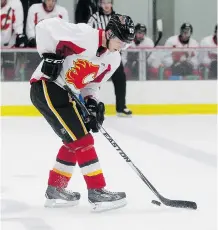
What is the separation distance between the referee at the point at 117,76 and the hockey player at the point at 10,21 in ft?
2.13

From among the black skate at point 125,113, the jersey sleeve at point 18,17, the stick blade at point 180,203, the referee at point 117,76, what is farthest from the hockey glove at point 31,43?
the stick blade at point 180,203

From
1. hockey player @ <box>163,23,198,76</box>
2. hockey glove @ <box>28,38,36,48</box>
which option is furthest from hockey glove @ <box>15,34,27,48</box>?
hockey player @ <box>163,23,198,76</box>

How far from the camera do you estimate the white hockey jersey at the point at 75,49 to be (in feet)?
8.14

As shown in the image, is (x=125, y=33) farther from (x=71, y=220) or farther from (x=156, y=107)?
(x=156, y=107)

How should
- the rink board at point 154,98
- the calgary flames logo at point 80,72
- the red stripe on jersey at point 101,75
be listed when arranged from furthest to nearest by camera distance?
1. the rink board at point 154,98
2. the red stripe on jersey at point 101,75
3. the calgary flames logo at point 80,72

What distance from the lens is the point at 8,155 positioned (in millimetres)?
3838

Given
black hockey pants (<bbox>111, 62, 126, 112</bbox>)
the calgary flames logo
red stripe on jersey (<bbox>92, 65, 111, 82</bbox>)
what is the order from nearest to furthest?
the calgary flames logo
red stripe on jersey (<bbox>92, 65, 111, 82</bbox>)
black hockey pants (<bbox>111, 62, 126, 112</bbox>)

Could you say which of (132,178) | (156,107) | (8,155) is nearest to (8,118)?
(156,107)

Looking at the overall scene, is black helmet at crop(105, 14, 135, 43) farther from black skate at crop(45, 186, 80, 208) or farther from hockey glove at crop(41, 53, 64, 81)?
black skate at crop(45, 186, 80, 208)

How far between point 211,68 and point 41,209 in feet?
11.4

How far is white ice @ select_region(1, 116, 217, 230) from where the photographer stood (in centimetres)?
242

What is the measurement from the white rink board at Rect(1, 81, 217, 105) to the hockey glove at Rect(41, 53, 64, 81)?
129 inches

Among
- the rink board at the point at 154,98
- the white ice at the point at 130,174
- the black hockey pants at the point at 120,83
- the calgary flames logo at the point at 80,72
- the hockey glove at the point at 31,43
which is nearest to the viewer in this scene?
the white ice at the point at 130,174

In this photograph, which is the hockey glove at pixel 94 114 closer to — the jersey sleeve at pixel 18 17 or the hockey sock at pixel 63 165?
the hockey sock at pixel 63 165
